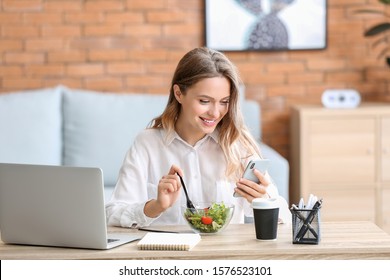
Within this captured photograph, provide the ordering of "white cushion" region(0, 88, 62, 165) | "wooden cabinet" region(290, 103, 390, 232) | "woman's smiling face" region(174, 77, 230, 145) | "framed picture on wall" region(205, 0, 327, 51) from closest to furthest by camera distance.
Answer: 1. "woman's smiling face" region(174, 77, 230, 145)
2. "white cushion" region(0, 88, 62, 165)
3. "wooden cabinet" region(290, 103, 390, 232)
4. "framed picture on wall" region(205, 0, 327, 51)

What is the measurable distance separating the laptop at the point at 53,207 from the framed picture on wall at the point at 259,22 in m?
2.80

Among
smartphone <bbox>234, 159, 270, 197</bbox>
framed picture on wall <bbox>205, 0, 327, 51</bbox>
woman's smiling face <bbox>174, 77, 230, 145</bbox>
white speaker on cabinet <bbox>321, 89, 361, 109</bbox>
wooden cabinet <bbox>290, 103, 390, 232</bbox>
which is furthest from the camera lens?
framed picture on wall <bbox>205, 0, 327, 51</bbox>

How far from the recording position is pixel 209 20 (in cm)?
492

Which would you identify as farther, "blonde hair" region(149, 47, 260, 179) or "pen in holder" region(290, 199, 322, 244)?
"blonde hair" region(149, 47, 260, 179)

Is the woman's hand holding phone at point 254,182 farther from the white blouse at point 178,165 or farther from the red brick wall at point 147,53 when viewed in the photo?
the red brick wall at point 147,53

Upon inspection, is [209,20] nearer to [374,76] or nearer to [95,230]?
[374,76]

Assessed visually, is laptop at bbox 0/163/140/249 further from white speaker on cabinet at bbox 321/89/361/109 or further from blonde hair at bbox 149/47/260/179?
white speaker on cabinet at bbox 321/89/361/109

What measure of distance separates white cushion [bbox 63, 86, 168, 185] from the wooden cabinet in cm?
88

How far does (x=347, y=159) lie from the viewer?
4.66 m

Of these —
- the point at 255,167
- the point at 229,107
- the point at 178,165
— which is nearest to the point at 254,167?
the point at 255,167

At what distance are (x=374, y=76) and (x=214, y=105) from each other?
260cm

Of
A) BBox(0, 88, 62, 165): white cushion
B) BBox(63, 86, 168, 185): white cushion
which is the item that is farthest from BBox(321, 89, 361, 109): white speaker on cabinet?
BBox(0, 88, 62, 165): white cushion

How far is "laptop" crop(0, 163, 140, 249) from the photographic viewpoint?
217 cm
